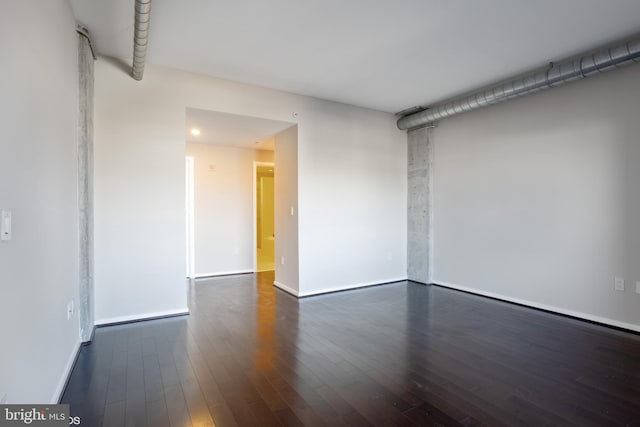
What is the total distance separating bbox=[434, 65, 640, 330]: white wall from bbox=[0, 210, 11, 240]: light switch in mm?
4754

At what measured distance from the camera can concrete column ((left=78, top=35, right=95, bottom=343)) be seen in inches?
115

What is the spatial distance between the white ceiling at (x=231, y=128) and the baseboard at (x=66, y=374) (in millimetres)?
2687

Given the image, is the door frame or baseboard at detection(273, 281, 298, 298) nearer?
baseboard at detection(273, 281, 298, 298)

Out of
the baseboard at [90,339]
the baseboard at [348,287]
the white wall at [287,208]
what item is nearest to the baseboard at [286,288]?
the white wall at [287,208]

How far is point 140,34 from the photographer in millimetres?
2607

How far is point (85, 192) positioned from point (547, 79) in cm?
478

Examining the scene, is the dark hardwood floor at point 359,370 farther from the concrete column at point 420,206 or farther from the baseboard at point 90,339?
the concrete column at point 420,206

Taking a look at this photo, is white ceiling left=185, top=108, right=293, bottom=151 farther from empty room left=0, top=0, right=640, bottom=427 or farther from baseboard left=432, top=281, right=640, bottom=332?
baseboard left=432, top=281, right=640, bottom=332

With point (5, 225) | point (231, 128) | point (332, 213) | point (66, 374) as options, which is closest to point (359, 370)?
point (66, 374)

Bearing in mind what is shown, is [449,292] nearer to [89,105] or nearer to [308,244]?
[308,244]

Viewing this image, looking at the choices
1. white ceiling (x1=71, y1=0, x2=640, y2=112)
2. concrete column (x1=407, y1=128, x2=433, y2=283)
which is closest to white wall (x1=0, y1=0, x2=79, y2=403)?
white ceiling (x1=71, y1=0, x2=640, y2=112)

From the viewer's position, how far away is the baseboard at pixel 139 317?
3457mm

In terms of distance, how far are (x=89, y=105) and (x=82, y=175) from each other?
2.36 feet
